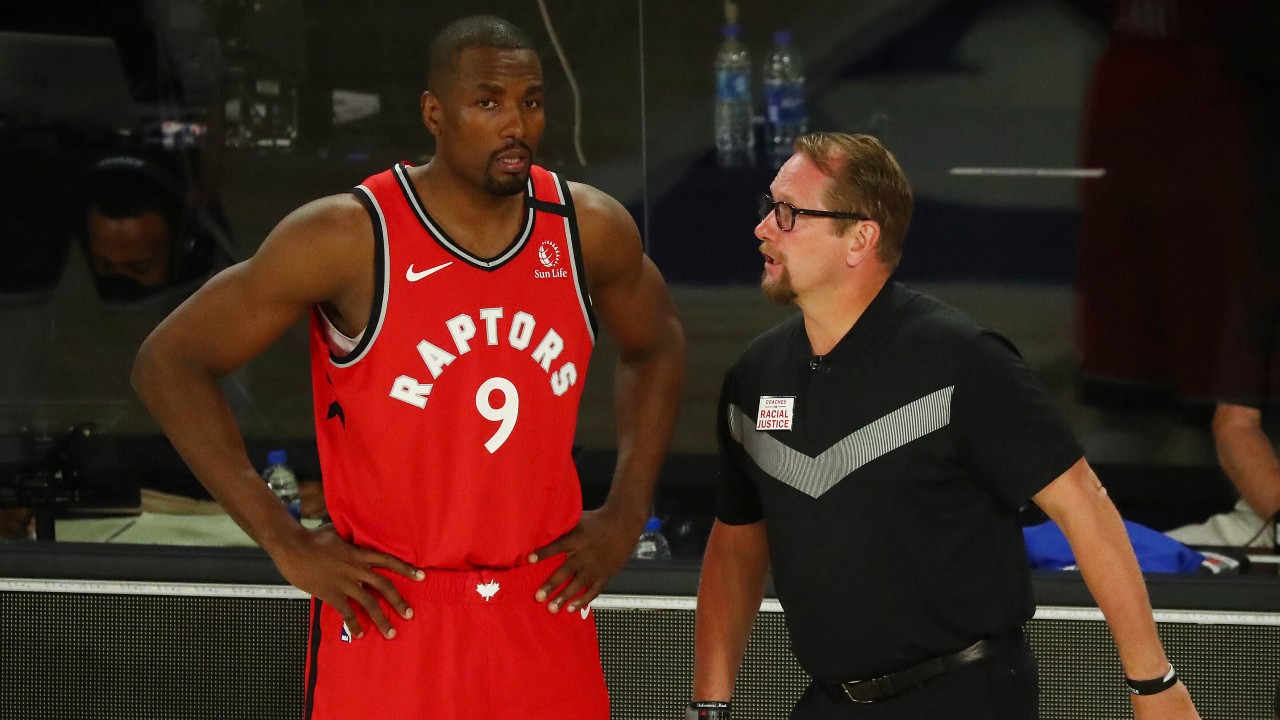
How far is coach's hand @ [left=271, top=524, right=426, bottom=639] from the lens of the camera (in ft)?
7.60

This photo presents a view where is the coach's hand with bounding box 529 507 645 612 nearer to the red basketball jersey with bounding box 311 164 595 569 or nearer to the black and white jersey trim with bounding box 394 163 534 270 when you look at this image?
the red basketball jersey with bounding box 311 164 595 569

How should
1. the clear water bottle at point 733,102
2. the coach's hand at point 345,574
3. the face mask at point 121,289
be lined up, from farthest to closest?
A: the face mask at point 121,289 < the clear water bottle at point 733,102 < the coach's hand at point 345,574

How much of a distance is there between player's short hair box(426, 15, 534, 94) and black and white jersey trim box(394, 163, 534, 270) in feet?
0.49

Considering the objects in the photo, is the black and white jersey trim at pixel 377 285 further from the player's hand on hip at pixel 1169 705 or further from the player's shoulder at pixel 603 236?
the player's hand on hip at pixel 1169 705

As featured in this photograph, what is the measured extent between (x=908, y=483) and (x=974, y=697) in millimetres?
311

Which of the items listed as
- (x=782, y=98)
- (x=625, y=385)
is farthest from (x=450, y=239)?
(x=782, y=98)

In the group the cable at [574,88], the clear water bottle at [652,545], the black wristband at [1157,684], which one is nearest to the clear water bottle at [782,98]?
the cable at [574,88]

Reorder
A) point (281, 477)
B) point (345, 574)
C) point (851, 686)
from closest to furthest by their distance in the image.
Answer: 1. point (851, 686)
2. point (345, 574)
3. point (281, 477)

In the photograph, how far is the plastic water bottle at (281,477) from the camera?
4.64 metres

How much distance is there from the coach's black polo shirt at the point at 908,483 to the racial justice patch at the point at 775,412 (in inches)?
0.4

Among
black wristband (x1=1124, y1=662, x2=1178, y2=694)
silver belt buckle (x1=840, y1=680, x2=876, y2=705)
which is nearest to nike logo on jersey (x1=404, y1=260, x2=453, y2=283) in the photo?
silver belt buckle (x1=840, y1=680, x2=876, y2=705)

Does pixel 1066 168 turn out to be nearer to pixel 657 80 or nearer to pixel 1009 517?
pixel 657 80

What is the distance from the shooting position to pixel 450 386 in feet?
7.48

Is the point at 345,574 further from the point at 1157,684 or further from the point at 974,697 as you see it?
the point at 1157,684
